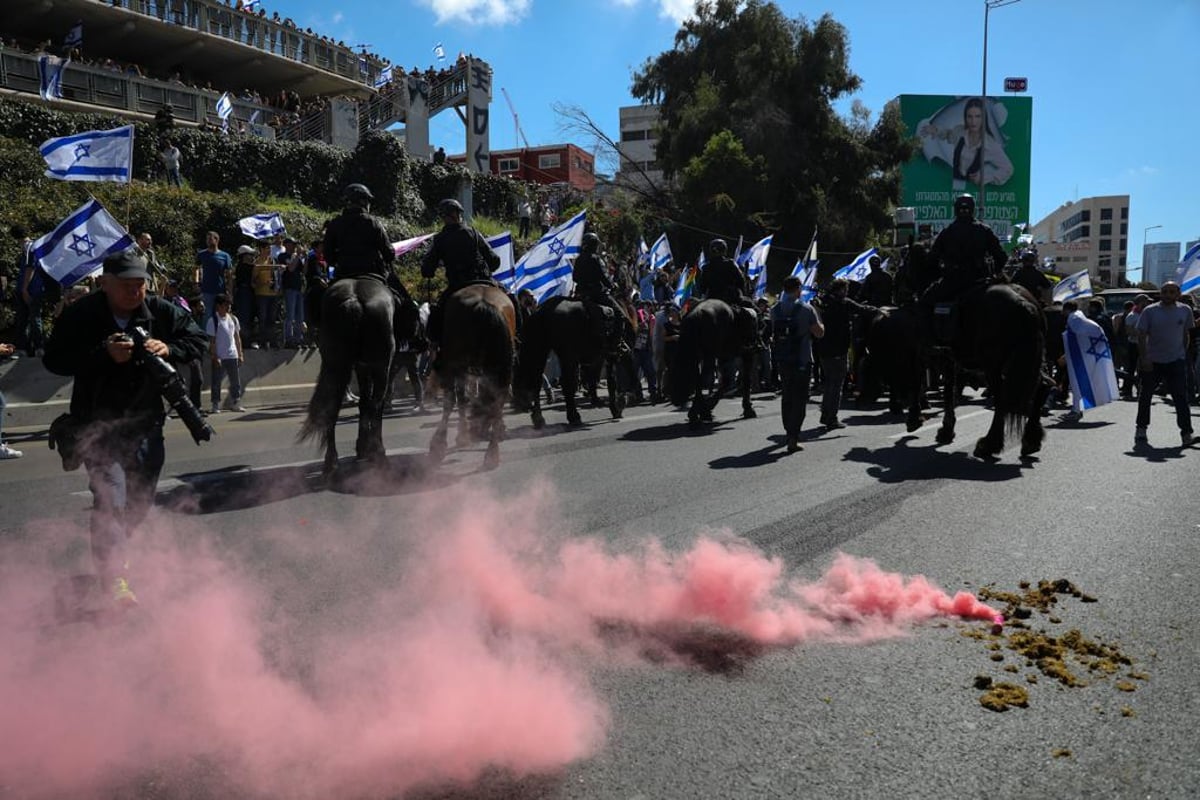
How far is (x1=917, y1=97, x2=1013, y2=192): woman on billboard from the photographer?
42.2 m

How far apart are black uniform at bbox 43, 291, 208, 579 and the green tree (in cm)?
3523

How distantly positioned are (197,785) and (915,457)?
8.25 meters

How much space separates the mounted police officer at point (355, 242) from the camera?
841 centimetres

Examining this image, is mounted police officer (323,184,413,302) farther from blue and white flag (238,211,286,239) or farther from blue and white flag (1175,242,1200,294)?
blue and white flag (1175,242,1200,294)

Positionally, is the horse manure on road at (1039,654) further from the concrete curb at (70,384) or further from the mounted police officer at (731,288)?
the concrete curb at (70,384)

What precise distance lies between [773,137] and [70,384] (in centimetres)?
3285

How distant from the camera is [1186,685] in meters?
3.79

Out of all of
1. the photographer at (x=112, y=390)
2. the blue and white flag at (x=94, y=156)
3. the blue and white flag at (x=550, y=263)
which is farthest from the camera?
the blue and white flag at (x=550, y=263)

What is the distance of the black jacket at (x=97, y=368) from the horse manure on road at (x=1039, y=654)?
4.11 meters

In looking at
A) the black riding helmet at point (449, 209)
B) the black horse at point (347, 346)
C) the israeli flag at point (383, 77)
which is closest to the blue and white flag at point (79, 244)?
the black riding helmet at point (449, 209)

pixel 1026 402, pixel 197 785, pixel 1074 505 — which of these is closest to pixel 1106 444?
pixel 1026 402

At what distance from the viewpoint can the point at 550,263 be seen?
15.2 metres

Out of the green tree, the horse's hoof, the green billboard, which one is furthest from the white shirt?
the green billboard

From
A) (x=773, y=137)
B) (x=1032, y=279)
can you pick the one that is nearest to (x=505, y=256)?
(x=1032, y=279)
